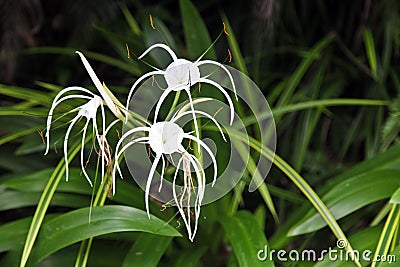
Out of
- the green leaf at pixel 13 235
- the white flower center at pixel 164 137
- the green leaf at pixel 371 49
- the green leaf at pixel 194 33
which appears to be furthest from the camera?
the green leaf at pixel 371 49

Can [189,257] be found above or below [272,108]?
below

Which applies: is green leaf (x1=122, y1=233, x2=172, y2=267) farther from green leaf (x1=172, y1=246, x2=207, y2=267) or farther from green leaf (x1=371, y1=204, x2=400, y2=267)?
green leaf (x1=371, y1=204, x2=400, y2=267)

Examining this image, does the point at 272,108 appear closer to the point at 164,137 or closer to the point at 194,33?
the point at 194,33

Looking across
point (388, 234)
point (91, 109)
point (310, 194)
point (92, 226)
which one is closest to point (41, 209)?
point (92, 226)

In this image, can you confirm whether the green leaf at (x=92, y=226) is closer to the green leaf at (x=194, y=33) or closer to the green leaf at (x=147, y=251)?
the green leaf at (x=147, y=251)

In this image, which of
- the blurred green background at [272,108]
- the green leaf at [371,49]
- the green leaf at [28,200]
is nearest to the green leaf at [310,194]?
the blurred green background at [272,108]

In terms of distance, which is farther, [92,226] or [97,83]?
[92,226]

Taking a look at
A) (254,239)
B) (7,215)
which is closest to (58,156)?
(7,215)

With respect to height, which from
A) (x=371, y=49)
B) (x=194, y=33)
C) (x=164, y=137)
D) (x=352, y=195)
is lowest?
(x=164, y=137)
